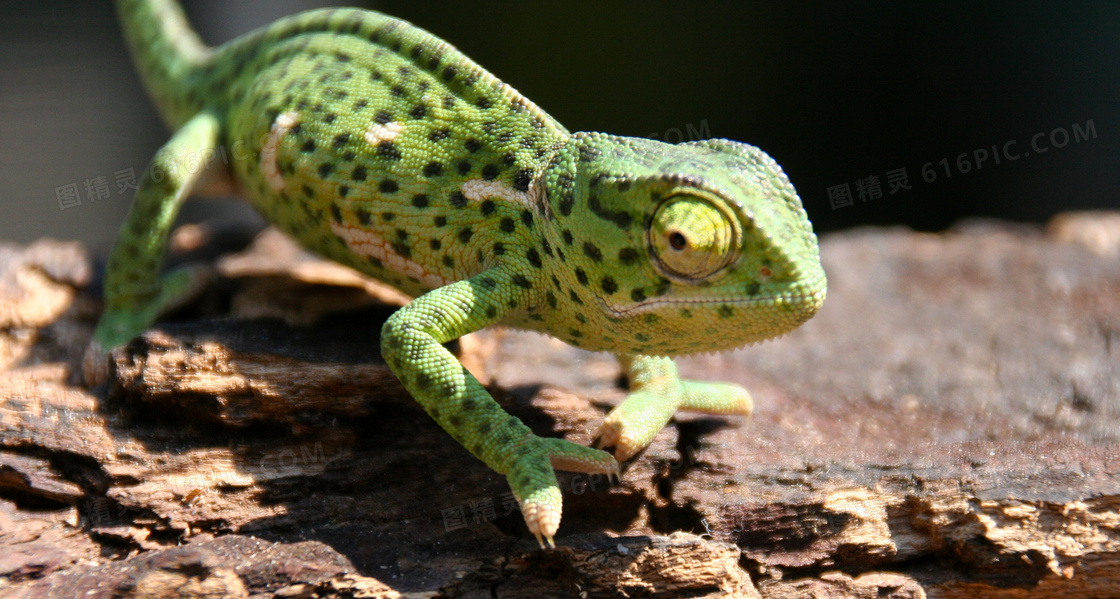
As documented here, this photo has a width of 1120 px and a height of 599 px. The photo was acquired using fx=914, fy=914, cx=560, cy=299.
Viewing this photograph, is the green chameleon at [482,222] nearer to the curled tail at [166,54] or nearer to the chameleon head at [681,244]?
the chameleon head at [681,244]

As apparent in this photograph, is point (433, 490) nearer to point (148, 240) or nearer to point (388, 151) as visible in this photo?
point (388, 151)

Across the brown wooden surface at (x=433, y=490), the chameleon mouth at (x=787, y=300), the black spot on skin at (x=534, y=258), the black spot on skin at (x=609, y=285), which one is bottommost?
the brown wooden surface at (x=433, y=490)

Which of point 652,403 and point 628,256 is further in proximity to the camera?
point 652,403

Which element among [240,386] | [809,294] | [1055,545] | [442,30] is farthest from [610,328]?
[442,30]

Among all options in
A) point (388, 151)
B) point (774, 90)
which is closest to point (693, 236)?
point (388, 151)

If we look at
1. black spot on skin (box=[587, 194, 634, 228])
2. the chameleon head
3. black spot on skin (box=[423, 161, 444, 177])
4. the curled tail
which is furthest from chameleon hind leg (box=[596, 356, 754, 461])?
the curled tail

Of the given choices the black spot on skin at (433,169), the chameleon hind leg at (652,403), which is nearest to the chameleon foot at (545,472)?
the chameleon hind leg at (652,403)

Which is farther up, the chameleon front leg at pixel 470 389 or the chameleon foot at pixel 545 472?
the chameleon front leg at pixel 470 389
